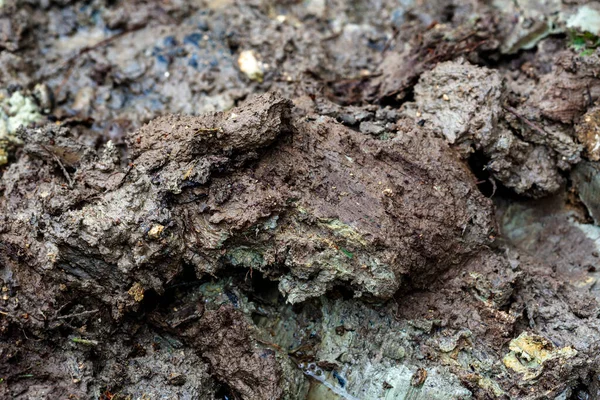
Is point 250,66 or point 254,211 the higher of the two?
point 250,66

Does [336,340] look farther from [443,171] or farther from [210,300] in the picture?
[443,171]

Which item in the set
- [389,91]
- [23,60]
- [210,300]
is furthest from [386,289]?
[23,60]

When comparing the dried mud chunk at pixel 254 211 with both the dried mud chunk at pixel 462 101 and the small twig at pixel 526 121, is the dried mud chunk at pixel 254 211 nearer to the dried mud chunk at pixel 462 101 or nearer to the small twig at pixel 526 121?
the dried mud chunk at pixel 462 101

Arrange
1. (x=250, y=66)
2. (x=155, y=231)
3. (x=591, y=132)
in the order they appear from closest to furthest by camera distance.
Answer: (x=155, y=231), (x=591, y=132), (x=250, y=66)

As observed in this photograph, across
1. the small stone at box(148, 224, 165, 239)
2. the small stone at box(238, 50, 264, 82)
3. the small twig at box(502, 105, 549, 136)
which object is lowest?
the small stone at box(148, 224, 165, 239)

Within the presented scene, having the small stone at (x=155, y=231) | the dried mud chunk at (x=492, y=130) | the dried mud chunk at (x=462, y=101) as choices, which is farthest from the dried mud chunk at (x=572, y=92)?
the small stone at (x=155, y=231)

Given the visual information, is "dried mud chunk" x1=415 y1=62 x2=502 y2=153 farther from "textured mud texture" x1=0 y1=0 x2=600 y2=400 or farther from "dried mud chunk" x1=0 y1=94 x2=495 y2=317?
"dried mud chunk" x1=0 y1=94 x2=495 y2=317

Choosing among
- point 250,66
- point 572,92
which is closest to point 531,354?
point 572,92

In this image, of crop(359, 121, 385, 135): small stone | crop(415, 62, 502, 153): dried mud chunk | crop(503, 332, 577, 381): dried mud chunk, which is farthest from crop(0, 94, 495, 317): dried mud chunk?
crop(503, 332, 577, 381): dried mud chunk

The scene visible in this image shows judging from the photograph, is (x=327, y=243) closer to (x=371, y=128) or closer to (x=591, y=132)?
(x=371, y=128)
